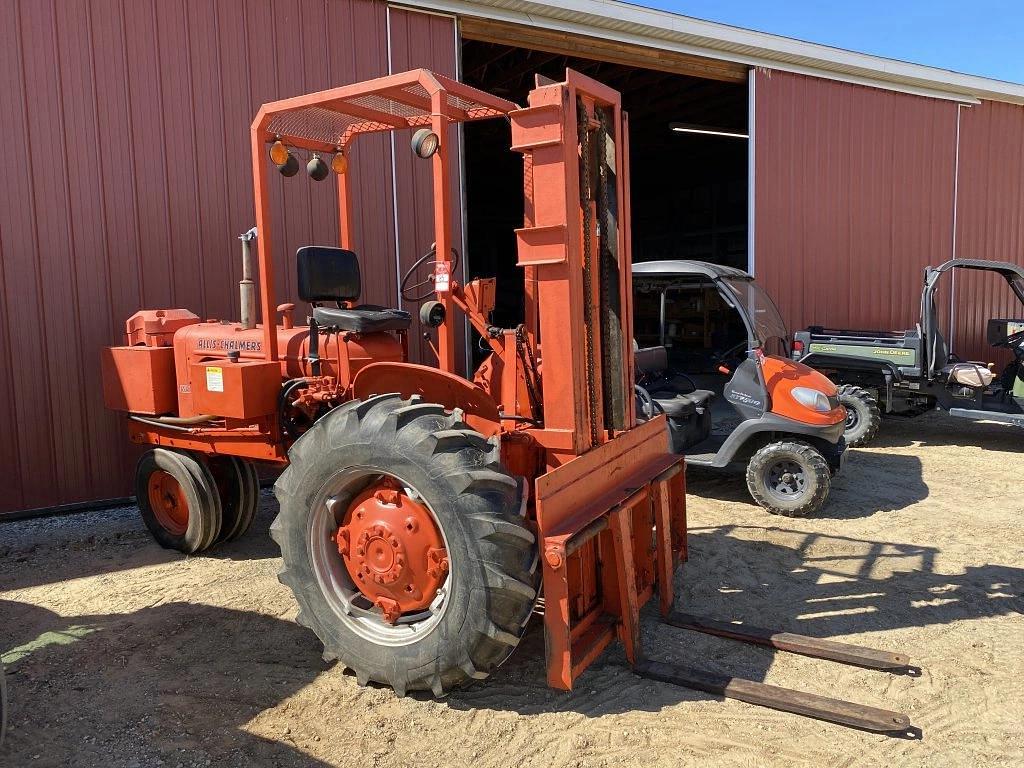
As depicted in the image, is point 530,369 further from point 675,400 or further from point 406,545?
point 675,400

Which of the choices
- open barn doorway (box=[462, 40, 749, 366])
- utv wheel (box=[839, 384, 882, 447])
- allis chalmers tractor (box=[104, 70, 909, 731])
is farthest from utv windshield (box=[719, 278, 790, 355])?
allis chalmers tractor (box=[104, 70, 909, 731])

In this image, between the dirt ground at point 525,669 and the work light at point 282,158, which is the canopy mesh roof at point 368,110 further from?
the dirt ground at point 525,669

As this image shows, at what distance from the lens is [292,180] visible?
711cm

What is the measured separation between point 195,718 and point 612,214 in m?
2.87

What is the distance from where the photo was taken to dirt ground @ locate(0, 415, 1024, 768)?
285 centimetres

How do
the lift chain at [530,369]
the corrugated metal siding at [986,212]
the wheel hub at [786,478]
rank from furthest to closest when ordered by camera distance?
1. the corrugated metal siding at [986,212]
2. the wheel hub at [786,478]
3. the lift chain at [530,369]

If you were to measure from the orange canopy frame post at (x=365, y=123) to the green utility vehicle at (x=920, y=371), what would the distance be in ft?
20.4

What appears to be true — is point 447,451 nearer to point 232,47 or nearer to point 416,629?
point 416,629

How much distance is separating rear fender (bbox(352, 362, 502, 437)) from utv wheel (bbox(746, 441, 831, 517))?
121 inches

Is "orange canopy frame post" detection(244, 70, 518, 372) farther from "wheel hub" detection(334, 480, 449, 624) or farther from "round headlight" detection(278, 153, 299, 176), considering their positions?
"wheel hub" detection(334, 480, 449, 624)

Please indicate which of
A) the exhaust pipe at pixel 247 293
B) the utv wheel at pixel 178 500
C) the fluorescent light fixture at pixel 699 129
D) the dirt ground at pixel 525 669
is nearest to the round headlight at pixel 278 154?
the exhaust pipe at pixel 247 293

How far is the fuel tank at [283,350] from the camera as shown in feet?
14.4

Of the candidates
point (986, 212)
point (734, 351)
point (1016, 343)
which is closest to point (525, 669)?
point (734, 351)

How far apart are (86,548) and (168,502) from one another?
2.59 ft
